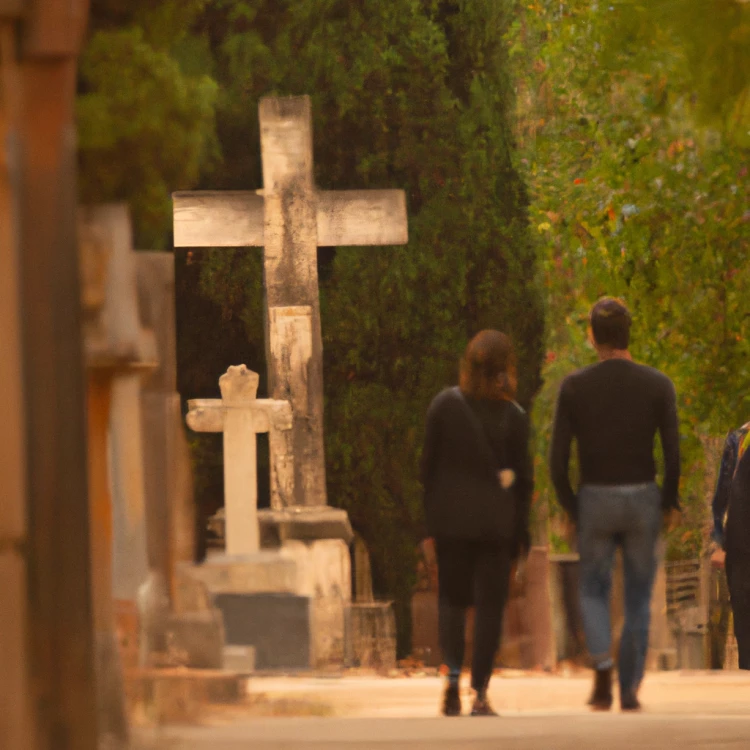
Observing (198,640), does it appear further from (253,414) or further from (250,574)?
(253,414)

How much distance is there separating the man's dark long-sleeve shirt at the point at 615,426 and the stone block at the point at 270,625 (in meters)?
3.86

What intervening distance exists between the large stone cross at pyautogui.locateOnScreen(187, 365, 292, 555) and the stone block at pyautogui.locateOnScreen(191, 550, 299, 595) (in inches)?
7.5

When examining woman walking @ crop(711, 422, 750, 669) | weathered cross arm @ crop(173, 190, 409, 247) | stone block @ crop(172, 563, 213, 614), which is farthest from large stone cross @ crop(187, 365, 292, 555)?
woman walking @ crop(711, 422, 750, 669)

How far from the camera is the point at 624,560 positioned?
684cm

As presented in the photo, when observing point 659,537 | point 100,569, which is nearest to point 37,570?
point 100,569

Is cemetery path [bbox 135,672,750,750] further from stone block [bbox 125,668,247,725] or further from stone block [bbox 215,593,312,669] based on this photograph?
stone block [bbox 215,593,312,669]

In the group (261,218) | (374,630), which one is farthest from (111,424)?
(374,630)

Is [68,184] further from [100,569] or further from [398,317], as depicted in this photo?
[398,317]

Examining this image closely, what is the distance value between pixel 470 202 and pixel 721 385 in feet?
23.7

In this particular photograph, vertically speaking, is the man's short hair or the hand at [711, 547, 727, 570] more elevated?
the man's short hair

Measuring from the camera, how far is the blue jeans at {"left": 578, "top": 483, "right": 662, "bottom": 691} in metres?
6.71

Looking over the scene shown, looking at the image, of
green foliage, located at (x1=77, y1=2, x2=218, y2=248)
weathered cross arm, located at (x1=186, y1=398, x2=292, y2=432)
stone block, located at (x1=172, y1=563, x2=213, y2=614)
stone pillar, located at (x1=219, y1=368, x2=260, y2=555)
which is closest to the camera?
green foliage, located at (x1=77, y1=2, x2=218, y2=248)

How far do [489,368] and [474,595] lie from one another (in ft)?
2.51

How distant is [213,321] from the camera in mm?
17547
